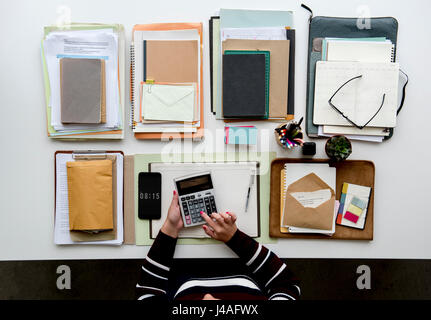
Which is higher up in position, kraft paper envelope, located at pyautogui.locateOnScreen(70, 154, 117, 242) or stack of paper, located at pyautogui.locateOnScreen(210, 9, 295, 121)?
stack of paper, located at pyautogui.locateOnScreen(210, 9, 295, 121)

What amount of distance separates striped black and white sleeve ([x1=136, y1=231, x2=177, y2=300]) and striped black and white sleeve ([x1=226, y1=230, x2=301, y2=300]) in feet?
0.66

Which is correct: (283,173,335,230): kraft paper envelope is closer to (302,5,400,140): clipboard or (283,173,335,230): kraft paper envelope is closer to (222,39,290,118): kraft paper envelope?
(222,39,290,118): kraft paper envelope

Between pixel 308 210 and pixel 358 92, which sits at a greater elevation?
pixel 358 92

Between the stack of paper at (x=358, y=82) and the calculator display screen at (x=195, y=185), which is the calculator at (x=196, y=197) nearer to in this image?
the calculator display screen at (x=195, y=185)

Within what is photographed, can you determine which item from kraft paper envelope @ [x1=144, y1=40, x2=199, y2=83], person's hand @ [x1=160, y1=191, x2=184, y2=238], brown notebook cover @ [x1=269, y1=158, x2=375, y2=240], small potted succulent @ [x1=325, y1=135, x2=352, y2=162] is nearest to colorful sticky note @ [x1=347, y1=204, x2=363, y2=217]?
brown notebook cover @ [x1=269, y1=158, x2=375, y2=240]

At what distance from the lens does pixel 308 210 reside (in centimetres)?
85

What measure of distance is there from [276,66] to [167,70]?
355mm

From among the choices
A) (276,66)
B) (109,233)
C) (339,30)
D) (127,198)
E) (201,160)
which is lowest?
(109,233)

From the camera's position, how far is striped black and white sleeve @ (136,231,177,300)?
84 cm

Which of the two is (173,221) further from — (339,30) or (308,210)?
(339,30)

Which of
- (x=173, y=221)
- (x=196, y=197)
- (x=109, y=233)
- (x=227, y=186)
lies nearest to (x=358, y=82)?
(x=227, y=186)

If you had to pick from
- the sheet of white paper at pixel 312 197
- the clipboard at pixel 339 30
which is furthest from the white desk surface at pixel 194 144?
the sheet of white paper at pixel 312 197

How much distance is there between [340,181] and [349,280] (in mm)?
446
